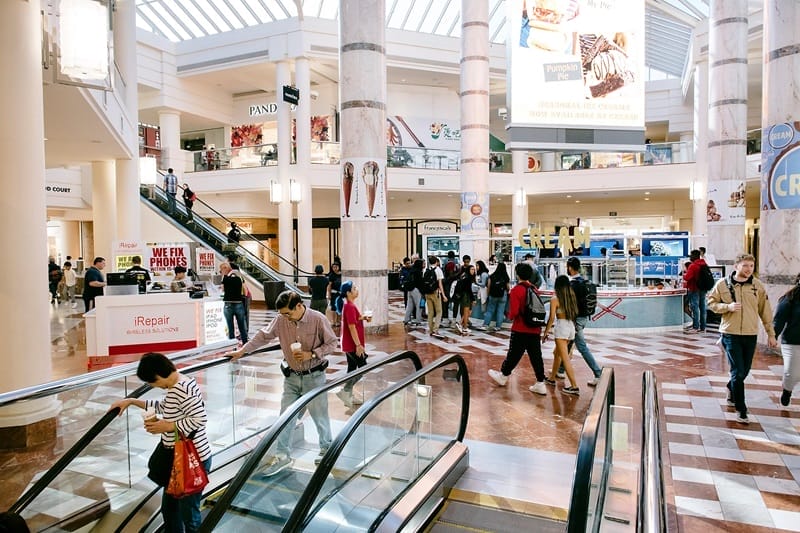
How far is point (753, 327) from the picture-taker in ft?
18.1

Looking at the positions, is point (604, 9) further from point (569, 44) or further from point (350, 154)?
point (350, 154)

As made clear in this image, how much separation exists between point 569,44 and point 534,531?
1134 cm

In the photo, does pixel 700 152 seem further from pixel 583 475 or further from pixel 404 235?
pixel 583 475

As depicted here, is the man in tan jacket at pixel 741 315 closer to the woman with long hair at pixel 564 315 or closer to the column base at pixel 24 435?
the woman with long hair at pixel 564 315

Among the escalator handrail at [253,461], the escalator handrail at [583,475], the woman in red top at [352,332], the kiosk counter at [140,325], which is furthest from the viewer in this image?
the kiosk counter at [140,325]

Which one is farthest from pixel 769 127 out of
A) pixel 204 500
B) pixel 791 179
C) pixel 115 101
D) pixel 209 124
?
pixel 209 124

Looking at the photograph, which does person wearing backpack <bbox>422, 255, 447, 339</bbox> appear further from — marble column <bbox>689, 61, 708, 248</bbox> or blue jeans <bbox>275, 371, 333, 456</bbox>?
marble column <bbox>689, 61, 708, 248</bbox>

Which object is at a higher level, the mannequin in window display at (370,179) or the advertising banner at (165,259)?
the mannequin in window display at (370,179)

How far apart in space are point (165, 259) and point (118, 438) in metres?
9.06

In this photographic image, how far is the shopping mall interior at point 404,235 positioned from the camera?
12.6 ft

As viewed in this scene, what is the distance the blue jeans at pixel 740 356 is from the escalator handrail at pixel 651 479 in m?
2.39

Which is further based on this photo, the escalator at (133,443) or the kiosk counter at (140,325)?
the kiosk counter at (140,325)

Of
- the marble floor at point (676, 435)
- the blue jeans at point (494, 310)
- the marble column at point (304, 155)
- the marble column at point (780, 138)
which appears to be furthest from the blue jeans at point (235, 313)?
the marble column at point (304, 155)

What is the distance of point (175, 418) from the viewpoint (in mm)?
3182
